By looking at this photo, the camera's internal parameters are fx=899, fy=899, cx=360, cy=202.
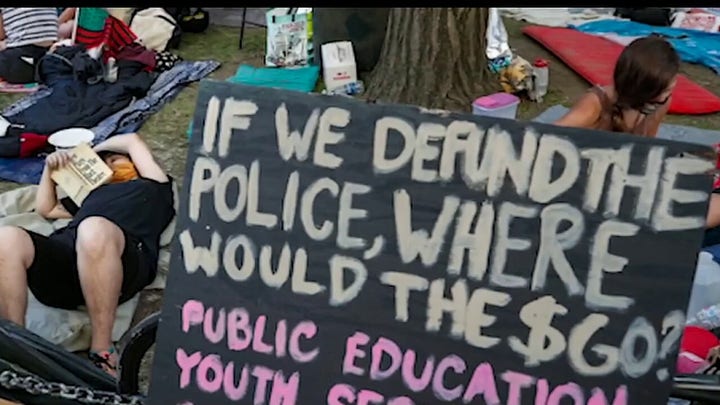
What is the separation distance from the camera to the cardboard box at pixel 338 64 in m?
5.71

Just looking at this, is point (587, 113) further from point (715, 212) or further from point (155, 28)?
point (155, 28)

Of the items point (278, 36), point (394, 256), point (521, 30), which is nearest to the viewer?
point (394, 256)

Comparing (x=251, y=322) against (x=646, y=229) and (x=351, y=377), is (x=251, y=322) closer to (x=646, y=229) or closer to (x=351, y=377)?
(x=351, y=377)

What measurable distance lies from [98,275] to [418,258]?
2065 mm

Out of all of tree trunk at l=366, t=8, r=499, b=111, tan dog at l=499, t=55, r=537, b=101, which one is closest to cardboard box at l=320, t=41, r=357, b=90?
tree trunk at l=366, t=8, r=499, b=111

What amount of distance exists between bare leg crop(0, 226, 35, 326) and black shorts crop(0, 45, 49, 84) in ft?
9.50

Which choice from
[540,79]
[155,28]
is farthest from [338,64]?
[155,28]

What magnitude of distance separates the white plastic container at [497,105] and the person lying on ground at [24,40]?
2872 mm

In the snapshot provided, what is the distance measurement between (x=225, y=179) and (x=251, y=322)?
0.79 ft

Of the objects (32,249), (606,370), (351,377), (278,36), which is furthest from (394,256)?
(278,36)

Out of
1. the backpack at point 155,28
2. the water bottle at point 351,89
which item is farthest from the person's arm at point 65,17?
the water bottle at point 351,89

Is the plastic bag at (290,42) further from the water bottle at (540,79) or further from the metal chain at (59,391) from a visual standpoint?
the metal chain at (59,391)

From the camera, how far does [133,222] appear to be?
350 cm

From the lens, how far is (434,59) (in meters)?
5.18
